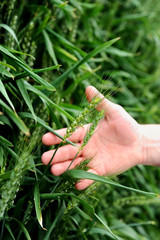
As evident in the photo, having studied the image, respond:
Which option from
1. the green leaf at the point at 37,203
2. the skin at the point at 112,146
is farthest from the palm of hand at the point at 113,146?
the green leaf at the point at 37,203

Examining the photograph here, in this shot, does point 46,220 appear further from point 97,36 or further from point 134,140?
point 97,36

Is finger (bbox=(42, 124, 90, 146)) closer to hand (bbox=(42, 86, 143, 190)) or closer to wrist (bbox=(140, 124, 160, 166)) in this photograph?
hand (bbox=(42, 86, 143, 190))

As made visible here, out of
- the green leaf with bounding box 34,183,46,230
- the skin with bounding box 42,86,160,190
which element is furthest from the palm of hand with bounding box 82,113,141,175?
the green leaf with bounding box 34,183,46,230

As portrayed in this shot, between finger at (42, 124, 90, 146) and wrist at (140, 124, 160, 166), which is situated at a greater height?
finger at (42, 124, 90, 146)

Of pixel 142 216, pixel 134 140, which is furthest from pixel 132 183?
pixel 134 140

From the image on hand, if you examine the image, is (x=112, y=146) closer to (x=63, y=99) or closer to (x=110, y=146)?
(x=110, y=146)

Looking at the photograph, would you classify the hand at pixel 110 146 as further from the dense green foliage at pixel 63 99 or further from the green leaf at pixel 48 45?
the green leaf at pixel 48 45
